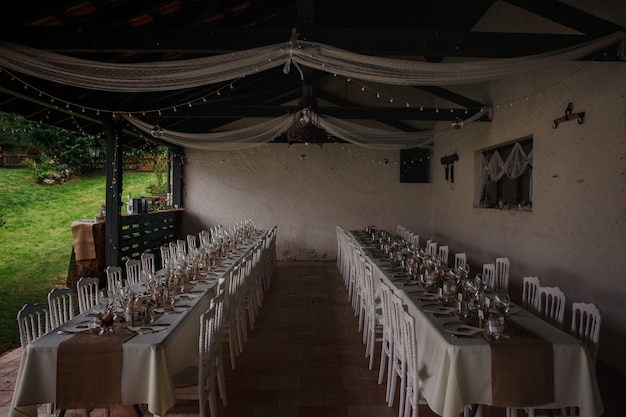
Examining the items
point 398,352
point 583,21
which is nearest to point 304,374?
point 398,352

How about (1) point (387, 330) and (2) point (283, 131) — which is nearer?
(1) point (387, 330)

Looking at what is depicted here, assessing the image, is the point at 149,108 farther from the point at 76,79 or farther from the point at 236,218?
the point at 236,218

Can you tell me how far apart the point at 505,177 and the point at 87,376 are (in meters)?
6.69

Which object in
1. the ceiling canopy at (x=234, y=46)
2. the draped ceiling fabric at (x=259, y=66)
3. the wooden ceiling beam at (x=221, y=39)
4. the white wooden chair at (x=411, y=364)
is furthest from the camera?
the wooden ceiling beam at (x=221, y=39)

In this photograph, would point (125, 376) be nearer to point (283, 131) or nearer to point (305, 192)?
point (283, 131)

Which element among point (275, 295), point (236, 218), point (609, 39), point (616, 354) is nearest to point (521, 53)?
point (609, 39)

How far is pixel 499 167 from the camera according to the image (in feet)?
22.8

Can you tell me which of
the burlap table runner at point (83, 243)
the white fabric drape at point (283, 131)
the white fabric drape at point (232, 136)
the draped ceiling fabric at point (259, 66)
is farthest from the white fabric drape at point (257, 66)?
the burlap table runner at point (83, 243)

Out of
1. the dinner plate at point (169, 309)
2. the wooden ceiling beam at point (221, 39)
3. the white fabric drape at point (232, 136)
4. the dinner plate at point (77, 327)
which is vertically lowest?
the dinner plate at point (77, 327)

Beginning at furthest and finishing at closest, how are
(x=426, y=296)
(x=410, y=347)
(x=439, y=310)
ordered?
(x=426, y=296) < (x=439, y=310) < (x=410, y=347)

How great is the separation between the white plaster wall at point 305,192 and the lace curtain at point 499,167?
10.9ft

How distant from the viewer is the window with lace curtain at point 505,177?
20.5 feet

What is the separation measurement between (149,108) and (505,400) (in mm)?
6528

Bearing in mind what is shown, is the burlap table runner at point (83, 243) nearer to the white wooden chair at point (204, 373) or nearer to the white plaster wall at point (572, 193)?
the white wooden chair at point (204, 373)
